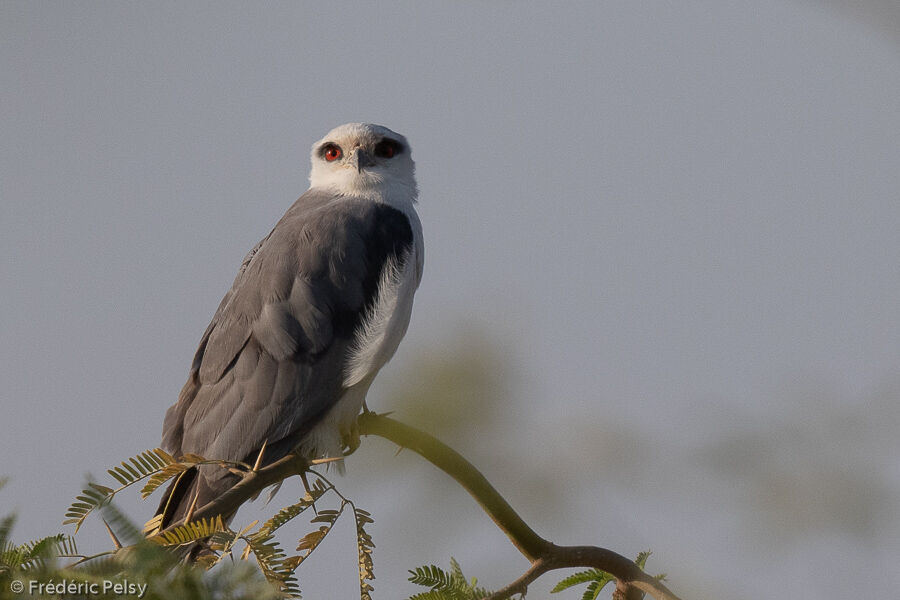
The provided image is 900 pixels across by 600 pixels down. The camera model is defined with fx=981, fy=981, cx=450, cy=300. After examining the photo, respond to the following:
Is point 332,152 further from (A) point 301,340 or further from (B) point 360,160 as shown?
(A) point 301,340

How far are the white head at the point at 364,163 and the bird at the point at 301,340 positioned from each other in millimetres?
553

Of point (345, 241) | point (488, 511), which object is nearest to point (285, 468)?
point (488, 511)

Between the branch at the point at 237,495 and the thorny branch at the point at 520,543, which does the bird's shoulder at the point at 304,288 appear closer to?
the branch at the point at 237,495

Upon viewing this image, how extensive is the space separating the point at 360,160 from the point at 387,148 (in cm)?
35

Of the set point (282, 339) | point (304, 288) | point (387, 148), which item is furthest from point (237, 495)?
point (387, 148)

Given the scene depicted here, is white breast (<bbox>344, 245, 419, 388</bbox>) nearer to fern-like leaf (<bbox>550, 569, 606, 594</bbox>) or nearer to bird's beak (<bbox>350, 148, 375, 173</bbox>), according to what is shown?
bird's beak (<bbox>350, 148, 375, 173</bbox>)

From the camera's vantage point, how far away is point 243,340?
498cm

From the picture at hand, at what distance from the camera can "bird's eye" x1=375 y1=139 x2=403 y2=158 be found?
6445mm

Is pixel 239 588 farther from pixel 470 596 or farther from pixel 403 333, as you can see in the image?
pixel 403 333

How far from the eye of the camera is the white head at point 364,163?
6102mm

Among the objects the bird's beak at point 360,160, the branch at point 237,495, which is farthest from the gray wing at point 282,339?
the branch at point 237,495

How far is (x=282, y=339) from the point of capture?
4938 mm

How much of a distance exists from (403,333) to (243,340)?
82 centimetres

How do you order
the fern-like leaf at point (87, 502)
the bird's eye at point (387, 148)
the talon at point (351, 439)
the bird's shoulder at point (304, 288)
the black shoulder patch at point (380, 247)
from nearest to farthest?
the fern-like leaf at point (87, 502) < the talon at point (351, 439) < the bird's shoulder at point (304, 288) < the black shoulder patch at point (380, 247) < the bird's eye at point (387, 148)
